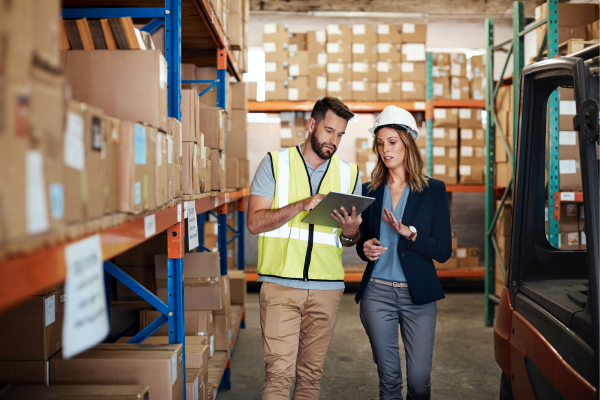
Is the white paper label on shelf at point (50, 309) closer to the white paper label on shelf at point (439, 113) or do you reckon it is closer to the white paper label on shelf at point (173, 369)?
the white paper label on shelf at point (173, 369)

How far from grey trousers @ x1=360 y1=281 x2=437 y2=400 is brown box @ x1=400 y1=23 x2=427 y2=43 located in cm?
484

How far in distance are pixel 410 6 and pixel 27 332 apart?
291 inches

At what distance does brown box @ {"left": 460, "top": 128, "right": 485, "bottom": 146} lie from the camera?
6473 millimetres

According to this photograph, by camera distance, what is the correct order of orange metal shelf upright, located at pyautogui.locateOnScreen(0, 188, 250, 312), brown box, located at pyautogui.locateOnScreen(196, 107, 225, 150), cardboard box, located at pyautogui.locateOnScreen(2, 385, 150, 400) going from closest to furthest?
orange metal shelf upright, located at pyautogui.locateOnScreen(0, 188, 250, 312)
cardboard box, located at pyautogui.locateOnScreen(2, 385, 150, 400)
brown box, located at pyautogui.locateOnScreen(196, 107, 225, 150)

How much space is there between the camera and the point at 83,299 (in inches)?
33.2

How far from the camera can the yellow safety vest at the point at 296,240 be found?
8.09ft

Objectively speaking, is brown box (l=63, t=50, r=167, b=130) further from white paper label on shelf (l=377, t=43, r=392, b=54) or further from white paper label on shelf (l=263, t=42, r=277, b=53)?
white paper label on shelf (l=377, t=43, r=392, b=54)

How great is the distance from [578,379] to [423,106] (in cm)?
540

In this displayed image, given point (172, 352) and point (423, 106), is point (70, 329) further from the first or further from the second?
point (423, 106)

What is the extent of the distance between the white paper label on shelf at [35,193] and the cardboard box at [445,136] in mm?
6188

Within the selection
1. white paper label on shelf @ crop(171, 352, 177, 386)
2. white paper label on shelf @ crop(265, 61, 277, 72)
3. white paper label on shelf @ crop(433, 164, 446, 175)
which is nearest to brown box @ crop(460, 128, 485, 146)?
white paper label on shelf @ crop(433, 164, 446, 175)

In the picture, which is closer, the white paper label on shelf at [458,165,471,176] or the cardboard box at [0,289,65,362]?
the cardboard box at [0,289,65,362]

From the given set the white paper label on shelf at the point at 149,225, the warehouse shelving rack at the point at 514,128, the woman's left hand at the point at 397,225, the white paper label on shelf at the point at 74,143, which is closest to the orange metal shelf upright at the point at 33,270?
the white paper label on shelf at the point at 74,143

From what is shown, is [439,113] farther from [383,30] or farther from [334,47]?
[334,47]
